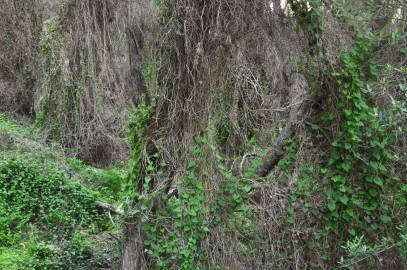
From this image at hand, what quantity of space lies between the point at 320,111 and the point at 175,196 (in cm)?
188

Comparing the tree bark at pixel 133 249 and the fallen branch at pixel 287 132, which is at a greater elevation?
the fallen branch at pixel 287 132

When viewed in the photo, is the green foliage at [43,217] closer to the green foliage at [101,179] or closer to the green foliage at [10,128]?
the green foliage at [101,179]

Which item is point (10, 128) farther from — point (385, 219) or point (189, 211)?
point (385, 219)

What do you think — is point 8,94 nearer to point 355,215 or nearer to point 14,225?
point 14,225

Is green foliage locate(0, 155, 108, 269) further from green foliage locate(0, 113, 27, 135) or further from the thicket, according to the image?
the thicket

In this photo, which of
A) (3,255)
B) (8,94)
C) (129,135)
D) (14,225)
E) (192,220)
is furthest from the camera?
(8,94)

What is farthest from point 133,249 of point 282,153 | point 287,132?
point 287,132

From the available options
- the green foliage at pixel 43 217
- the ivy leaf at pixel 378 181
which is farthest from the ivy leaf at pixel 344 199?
the green foliage at pixel 43 217

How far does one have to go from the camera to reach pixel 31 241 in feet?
27.9

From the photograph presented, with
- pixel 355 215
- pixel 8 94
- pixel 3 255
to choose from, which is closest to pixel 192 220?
pixel 355 215

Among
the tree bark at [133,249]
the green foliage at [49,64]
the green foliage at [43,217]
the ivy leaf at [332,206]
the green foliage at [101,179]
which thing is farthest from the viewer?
the green foliage at [49,64]

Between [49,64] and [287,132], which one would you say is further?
[49,64]

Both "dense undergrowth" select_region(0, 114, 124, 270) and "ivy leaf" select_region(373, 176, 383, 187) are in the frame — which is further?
"dense undergrowth" select_region(0, 114, 124, 270)

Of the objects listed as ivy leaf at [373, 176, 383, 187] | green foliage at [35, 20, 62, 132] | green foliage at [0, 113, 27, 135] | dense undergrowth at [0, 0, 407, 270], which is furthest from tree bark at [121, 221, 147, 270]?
green foliage at [35, 20, 62, 132]
